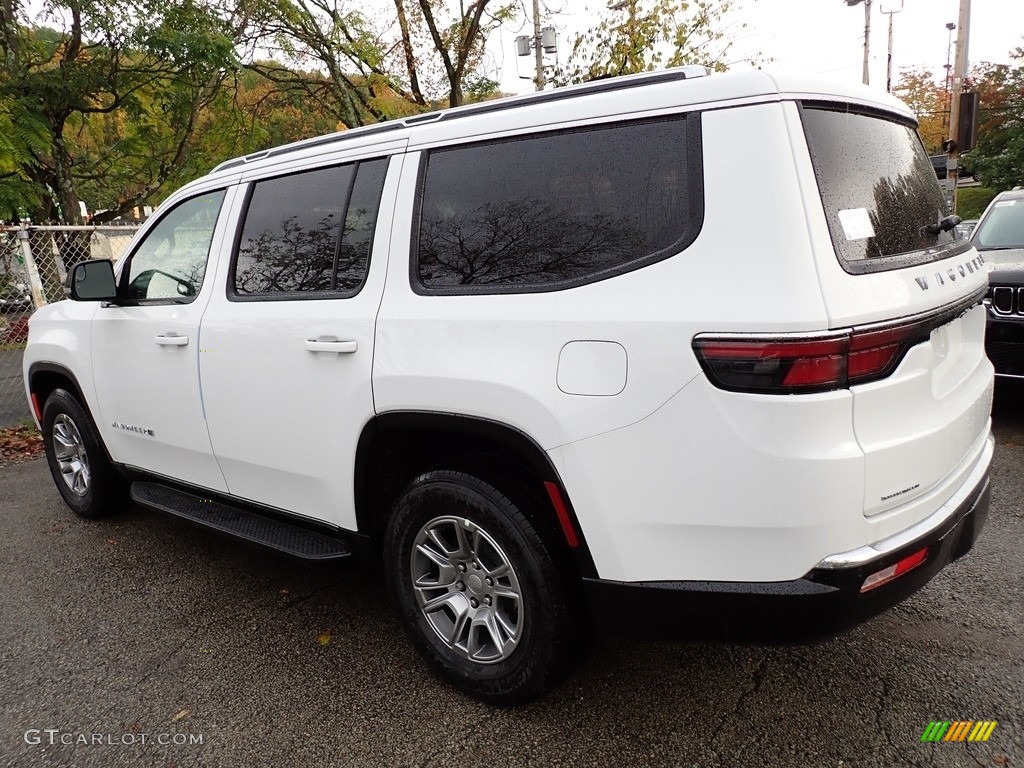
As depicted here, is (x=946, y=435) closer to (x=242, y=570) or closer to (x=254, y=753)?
(x=254, y=753)

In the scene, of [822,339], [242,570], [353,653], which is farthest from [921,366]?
[242,570]

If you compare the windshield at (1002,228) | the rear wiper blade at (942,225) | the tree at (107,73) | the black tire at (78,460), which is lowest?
the black tire at (78,460)

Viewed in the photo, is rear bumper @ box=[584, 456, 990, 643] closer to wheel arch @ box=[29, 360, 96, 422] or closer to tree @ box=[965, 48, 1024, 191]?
wheel arch @ box=[29, 360, 96, 422]

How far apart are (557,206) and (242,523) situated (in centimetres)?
205

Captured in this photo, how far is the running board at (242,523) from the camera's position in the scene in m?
2.86

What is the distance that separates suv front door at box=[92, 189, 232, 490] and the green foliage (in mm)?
33469

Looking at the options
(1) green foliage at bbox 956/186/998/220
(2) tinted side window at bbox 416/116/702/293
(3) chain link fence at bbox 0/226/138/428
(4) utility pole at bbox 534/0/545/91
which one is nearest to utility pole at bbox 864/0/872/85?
(1) green foliage at bbox 956/186/998/220

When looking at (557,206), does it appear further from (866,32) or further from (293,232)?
(866,32)

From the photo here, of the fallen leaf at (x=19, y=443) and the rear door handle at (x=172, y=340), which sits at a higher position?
the rear door handle at (x=172, y=340)

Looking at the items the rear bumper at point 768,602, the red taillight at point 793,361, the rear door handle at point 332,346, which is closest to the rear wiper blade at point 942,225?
the red taillight at point 793,361

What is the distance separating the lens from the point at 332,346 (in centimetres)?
260

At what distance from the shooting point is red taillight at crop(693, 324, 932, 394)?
5.70ft

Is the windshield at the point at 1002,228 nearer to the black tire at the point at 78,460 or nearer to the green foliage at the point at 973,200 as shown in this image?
the black tire at the point at 78,460

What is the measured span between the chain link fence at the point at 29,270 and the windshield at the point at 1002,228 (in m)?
8.14
